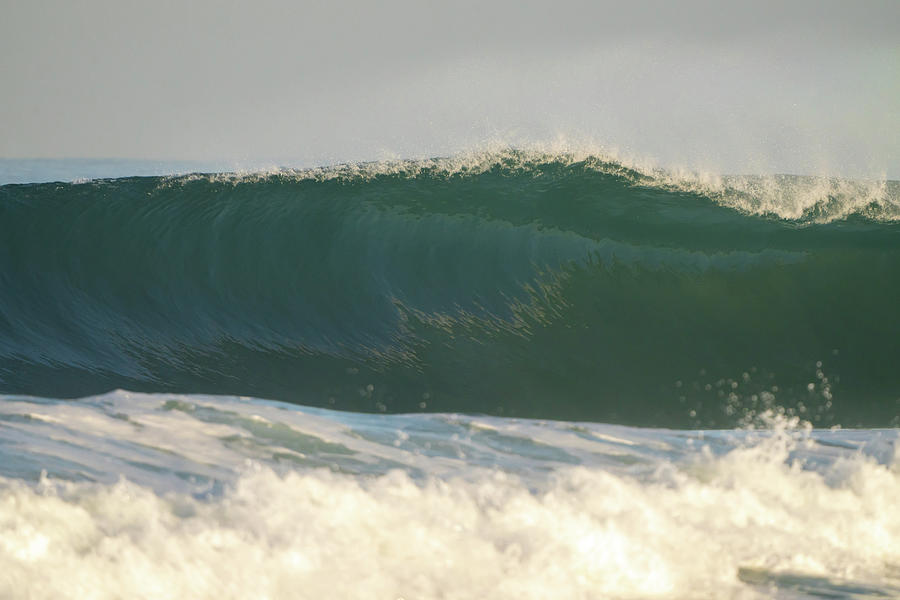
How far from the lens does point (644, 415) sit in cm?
368

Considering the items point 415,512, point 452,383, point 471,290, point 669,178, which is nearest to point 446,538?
point 415,512

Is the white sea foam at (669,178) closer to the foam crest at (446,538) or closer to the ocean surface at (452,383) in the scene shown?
the ocean surface at (452,383)

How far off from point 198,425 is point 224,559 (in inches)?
43.4

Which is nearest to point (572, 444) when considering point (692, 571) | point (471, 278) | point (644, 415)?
point (644, 415)

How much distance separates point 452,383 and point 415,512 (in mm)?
1683

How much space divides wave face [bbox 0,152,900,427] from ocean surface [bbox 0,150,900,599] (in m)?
0.02

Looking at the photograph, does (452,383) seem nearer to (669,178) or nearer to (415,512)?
(415,512)

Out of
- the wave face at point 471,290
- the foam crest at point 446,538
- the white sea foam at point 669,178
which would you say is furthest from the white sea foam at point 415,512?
the white sea foam at point 669,178

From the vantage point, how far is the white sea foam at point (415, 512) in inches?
72.4

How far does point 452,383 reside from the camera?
3.87 m

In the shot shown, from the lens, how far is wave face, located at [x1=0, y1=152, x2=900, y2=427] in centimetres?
385

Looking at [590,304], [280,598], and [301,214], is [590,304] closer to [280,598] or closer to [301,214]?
[301,214]

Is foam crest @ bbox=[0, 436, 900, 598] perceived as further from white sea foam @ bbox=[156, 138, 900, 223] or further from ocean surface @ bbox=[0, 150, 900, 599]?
white sea foam @ bbox=[156, 138, 900, 223]

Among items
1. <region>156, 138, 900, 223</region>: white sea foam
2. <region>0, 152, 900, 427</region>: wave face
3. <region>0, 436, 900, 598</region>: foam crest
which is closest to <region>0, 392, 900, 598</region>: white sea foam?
<region>0, 436, 900, 598</region>: foam crest
